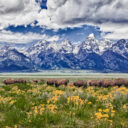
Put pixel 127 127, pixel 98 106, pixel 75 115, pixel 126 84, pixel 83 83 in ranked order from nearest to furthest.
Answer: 1. pixel 127 127
2. pixel 75 115
3. pixel 98 106
4. pixel 126 84
5. pixel 83 83

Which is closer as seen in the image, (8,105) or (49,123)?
(49,123)

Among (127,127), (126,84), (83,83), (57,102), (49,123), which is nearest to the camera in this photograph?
(127,127)

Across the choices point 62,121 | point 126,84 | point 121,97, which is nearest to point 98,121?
point 62,121

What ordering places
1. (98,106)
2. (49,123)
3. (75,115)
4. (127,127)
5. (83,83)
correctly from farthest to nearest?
1. (83,83)
2. (98,106)
3. (75,115)
4. (49,123)
5. (127,127)

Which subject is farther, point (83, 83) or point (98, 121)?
point (83, 83)

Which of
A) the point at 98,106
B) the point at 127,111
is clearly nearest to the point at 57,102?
the point at 98,106

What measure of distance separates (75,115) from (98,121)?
6.26 feet

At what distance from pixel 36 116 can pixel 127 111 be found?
450 centimetres

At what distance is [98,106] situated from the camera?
1014 centimetres

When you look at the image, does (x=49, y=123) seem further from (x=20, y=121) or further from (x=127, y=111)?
(x=127, y=111)

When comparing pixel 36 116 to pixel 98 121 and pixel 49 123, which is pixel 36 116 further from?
pixel 98 121

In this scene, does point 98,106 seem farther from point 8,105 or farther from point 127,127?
point 8,105

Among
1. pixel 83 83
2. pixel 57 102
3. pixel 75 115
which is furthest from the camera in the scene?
pixel 83 83

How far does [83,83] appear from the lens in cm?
2870
